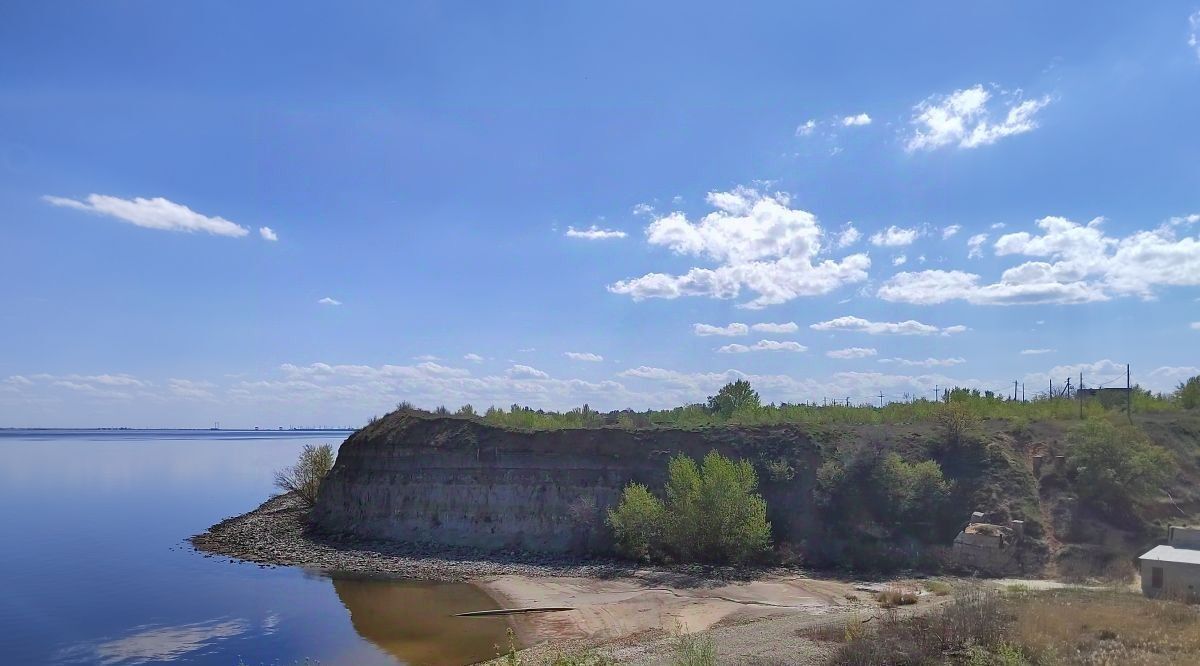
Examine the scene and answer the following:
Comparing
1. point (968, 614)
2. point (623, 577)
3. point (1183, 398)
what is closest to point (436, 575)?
point (623, 577)

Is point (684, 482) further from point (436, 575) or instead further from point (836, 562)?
point (436, 575)

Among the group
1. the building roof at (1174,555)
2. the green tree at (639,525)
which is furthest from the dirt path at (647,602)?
the building roof at (1174,555)

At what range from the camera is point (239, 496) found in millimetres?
79562

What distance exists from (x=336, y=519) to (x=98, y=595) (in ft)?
60.5

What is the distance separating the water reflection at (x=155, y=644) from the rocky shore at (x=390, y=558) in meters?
11.3

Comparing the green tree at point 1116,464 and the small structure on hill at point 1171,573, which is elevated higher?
the green tree at point 1116,464

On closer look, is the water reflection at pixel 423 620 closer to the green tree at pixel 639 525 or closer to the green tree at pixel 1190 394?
the green tree at pixel 639 525

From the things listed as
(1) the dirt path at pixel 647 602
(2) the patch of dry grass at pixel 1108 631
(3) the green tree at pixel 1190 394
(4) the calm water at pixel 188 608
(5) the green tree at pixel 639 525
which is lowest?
(4) the calm water at pixel 188 608

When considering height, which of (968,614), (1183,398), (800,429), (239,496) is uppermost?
(1183,398)

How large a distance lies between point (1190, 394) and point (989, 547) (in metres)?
26.9

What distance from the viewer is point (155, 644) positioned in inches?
1071

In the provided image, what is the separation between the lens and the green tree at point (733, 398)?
56625 mm

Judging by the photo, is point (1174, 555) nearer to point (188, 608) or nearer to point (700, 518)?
point (700, 518)

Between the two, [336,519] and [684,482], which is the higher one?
[684,482]
